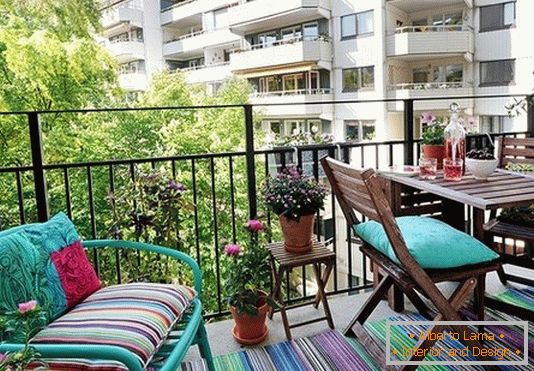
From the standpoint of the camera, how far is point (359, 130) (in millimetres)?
13398

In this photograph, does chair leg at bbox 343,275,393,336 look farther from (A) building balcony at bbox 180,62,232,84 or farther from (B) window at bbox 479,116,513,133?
(A) building balcony at bbox 180,62,232,84

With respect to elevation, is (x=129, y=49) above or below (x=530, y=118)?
above

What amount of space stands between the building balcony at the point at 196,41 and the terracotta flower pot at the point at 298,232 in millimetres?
14741

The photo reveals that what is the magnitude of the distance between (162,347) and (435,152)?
5.24ft

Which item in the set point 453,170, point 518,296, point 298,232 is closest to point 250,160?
point 298,232

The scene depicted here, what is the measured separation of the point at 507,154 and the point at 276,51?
1209 cm

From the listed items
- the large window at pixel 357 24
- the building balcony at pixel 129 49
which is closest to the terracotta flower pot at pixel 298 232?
the large window at pixel 357 24

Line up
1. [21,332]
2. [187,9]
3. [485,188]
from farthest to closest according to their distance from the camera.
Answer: [187,9] < [485,188] < [21,332]

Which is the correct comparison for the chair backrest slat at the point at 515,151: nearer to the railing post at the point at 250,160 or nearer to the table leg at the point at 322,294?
the table leg at the point at 322,294

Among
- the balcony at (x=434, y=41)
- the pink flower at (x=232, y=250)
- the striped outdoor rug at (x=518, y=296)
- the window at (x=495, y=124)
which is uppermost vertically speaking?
the balcony at (x=434, y=41)

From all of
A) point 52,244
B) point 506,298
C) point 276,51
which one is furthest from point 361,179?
point 276,51

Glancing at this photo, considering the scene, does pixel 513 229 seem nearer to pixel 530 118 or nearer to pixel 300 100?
pixel 530 118

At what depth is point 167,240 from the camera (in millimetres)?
2102

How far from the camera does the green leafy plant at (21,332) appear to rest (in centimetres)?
97
